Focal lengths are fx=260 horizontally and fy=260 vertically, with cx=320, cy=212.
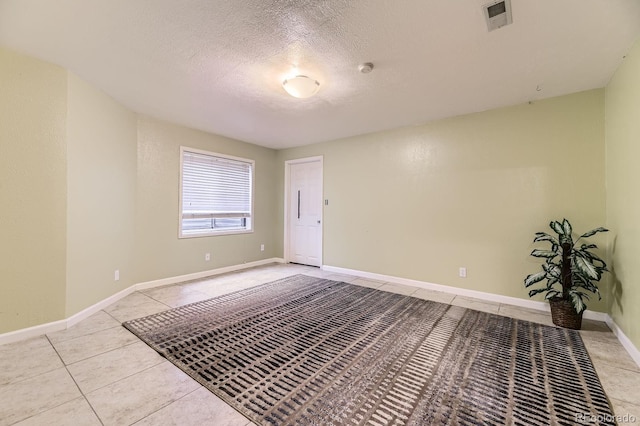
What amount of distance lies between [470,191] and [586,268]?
1466 mm

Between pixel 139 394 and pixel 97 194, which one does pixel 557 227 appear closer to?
pixel 139 394

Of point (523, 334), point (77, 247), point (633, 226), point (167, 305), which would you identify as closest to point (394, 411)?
point (523, 334)

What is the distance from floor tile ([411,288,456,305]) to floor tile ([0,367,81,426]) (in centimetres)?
353

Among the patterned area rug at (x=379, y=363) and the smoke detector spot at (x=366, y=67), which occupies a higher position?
the smoke detector spot at (x=366, y=67)

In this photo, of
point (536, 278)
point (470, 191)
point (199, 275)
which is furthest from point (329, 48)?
point (199, 275)

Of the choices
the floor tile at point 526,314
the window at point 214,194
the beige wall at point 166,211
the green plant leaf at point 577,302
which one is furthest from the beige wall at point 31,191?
the green plant leaf at point 577,302

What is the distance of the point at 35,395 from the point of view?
162cm

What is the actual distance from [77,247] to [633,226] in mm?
5142

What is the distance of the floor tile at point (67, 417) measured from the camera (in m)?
1.41

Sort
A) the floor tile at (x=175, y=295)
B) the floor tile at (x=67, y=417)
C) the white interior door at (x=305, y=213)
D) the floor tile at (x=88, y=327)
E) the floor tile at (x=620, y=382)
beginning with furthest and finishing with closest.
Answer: the white interior door at (x=305, y=213) → the floor tile at (x=175, y=295) → the floor tile at (x=88, y=327) → the floor tile at (x=620, y=382) → the floor tile at (x=67, y=417)

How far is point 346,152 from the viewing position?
482 centimetres

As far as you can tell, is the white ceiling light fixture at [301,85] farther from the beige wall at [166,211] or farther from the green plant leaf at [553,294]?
the green plant leaf at [553,294]

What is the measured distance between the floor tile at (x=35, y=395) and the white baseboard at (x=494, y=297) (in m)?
3.74

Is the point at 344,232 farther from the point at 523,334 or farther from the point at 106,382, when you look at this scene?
the point at 106,382
